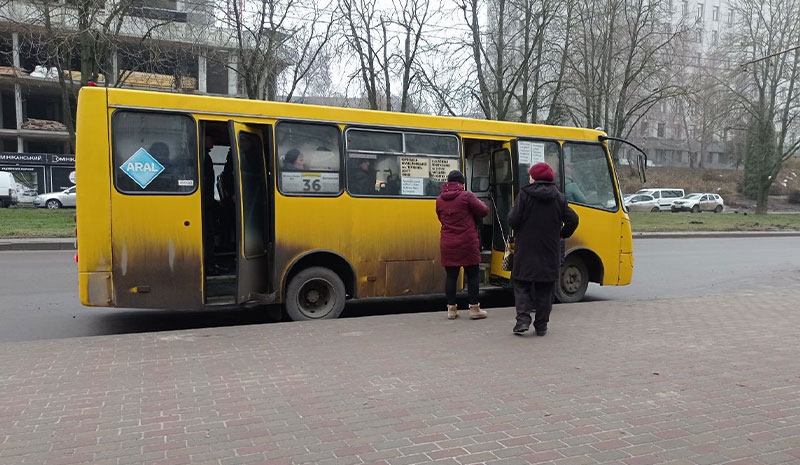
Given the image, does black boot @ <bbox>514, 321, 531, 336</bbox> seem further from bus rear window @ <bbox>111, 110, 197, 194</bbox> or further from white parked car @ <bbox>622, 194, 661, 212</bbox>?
white parked car @ <bbox>622, 194, 661, 212</bbox>

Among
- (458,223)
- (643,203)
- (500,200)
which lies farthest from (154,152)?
(643,203)

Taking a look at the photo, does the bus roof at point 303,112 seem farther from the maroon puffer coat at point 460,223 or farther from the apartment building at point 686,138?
the apartment building at point 686,138

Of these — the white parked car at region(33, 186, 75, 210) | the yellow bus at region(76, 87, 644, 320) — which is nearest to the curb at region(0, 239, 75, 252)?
the yellow bus at region(76, 87, 644, 320)

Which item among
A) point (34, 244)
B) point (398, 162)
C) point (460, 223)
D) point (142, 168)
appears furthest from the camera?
point (34, 244)

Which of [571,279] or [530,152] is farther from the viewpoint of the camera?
[571,279]

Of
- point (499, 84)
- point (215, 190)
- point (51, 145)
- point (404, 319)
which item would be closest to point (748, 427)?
point (404, 319)

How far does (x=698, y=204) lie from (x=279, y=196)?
46.6 metres

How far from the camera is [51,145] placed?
44.8m

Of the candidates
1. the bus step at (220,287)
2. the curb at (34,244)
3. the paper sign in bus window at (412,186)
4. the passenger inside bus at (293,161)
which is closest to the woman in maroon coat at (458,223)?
the paper sign in bus window at (412,186)

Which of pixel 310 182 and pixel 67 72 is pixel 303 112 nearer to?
pixel 310 182

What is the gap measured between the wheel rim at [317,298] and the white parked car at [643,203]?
42327 millimetres

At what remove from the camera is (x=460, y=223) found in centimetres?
688

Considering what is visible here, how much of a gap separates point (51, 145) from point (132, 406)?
4835 cm

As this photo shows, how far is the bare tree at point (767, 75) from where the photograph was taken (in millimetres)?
34469
